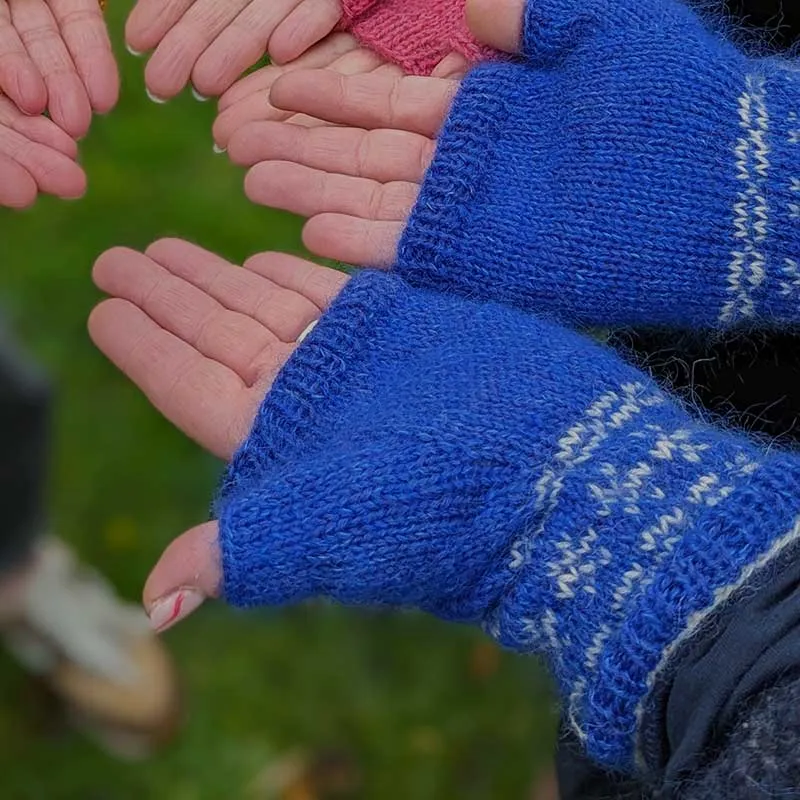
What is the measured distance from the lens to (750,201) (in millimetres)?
1074

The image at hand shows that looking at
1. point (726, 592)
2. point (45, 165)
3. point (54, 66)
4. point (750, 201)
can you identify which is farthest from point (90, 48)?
point (726, 592)

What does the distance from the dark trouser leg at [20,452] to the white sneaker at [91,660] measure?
3.3 inches

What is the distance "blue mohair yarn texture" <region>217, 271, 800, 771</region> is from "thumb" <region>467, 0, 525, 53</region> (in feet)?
1.15

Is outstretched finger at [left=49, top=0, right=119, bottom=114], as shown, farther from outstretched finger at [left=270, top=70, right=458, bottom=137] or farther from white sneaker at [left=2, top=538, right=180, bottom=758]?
white sneaker at [left=2, top=538, right=180, bottom=758]

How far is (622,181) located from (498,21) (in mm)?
239

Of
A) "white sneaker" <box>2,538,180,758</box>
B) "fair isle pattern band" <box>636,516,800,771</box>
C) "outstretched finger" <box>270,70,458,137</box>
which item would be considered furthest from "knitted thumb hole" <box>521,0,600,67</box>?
"white sneaker" <box>2,538,180,758</box>

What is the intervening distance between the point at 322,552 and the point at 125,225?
121 centimetres

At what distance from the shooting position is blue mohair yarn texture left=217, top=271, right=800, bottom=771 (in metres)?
0.90

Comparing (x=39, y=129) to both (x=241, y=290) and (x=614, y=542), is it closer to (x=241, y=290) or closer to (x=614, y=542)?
(x=241, y=290)

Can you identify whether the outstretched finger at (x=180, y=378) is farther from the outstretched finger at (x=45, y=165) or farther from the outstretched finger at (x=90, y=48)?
the outstretched finger at (x=90, y=48)

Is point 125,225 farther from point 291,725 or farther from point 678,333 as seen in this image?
point 678,333

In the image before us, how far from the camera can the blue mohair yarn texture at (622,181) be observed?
1081mm

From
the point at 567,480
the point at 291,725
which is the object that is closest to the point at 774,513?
the point at 567,480

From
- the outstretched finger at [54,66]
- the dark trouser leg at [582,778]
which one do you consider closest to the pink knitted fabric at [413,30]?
the outstretched finger at [54,66]
